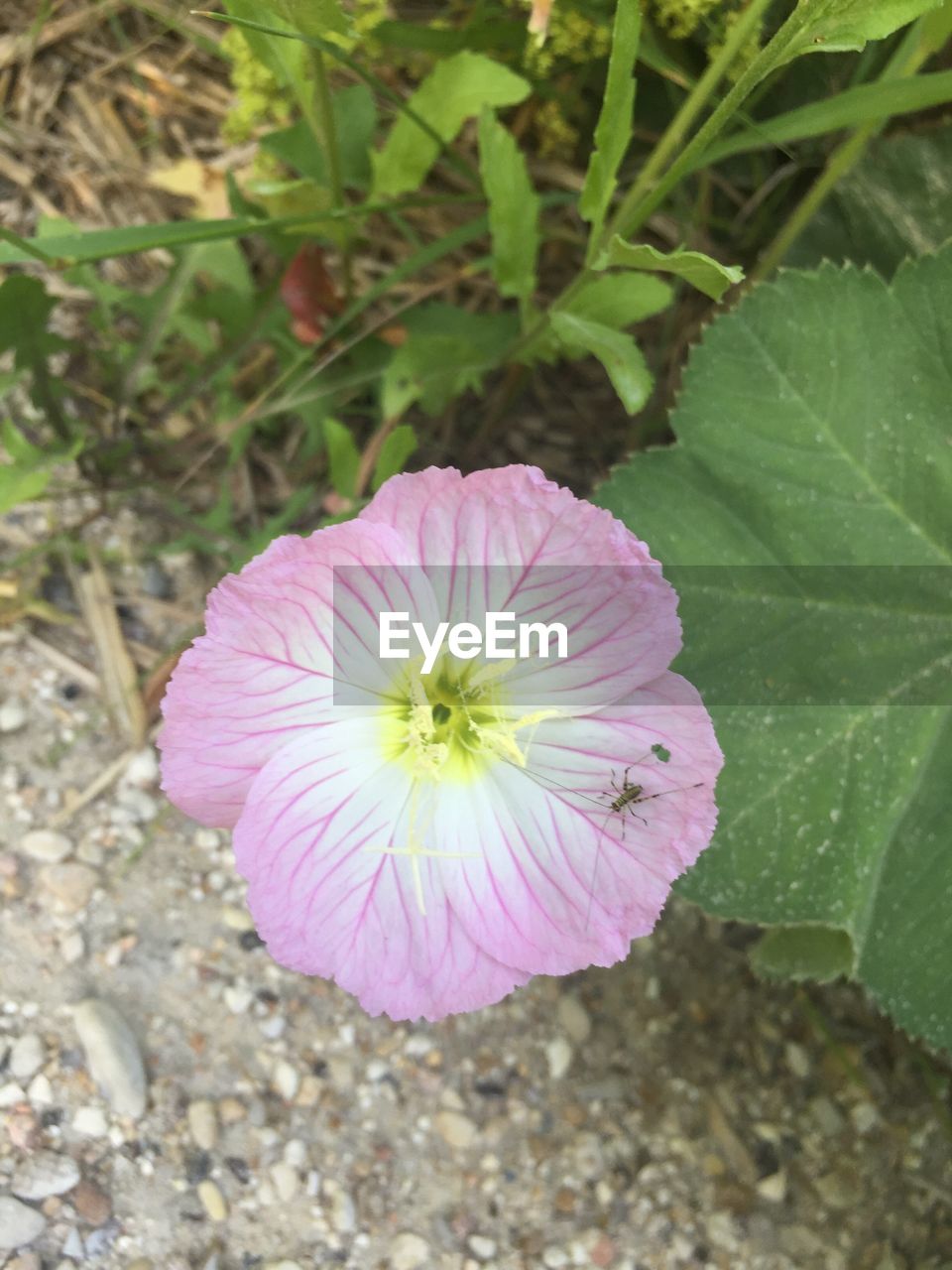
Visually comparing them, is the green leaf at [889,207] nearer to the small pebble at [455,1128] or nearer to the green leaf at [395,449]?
the green leaf at [395,449]

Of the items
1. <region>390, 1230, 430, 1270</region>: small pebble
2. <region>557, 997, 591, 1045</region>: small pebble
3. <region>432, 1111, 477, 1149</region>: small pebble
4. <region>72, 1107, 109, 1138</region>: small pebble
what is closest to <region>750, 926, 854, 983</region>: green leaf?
<region>557, 997, 591, 1045</region>: small pebble

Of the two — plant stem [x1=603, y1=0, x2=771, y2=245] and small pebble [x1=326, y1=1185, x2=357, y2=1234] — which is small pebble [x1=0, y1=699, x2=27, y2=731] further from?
plant stem [x1=603, y1=0, x2=771, y2=245]

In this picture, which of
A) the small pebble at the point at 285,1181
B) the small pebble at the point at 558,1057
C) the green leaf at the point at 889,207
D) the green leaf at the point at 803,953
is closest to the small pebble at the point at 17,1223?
the small pebble at the point at 285,1181

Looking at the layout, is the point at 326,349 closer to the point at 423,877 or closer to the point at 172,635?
the point at 172,635

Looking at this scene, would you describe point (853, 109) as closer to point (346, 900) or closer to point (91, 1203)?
point (346, 900)

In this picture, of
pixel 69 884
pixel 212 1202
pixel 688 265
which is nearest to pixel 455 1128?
pixel 212 1202
